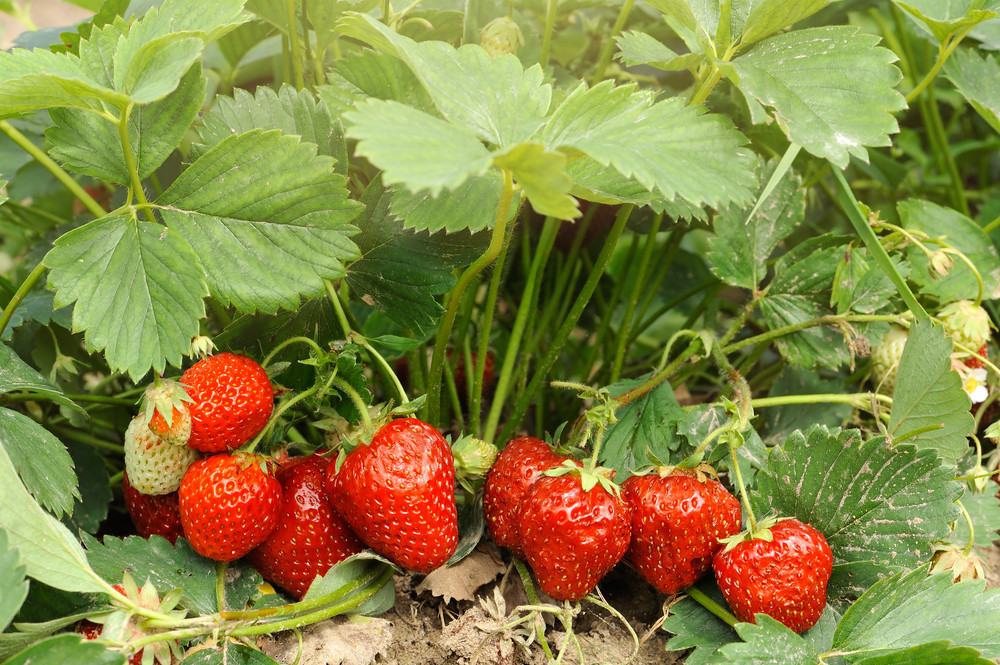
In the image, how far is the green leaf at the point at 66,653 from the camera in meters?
0.52

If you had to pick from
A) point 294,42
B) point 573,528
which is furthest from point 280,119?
point 573,528

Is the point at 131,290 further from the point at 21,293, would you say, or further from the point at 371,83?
the point at 371,83

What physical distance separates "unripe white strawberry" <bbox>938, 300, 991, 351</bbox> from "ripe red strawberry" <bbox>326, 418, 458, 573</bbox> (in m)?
0.61

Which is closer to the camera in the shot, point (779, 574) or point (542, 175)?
point (542, 175)

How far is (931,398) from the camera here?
0.74 metres

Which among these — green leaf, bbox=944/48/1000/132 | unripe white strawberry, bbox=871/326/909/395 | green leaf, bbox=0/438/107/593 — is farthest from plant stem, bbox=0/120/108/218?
green leaf, bbox=944/48/1000/132

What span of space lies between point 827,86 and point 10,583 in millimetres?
784

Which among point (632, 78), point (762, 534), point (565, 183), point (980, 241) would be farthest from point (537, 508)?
point (980, 241)

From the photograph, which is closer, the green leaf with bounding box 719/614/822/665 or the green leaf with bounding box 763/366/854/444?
the green leaf with bounding box 719/614/822/665

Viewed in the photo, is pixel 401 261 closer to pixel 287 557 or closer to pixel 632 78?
pixel 287 557

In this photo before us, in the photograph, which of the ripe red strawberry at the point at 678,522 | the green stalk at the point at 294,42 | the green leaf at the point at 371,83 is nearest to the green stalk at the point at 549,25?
the green leaf at the point at 371,83

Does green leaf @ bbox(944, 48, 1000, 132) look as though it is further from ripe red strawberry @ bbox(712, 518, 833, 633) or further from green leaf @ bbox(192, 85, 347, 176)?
green leaf @ bbox(192, 85, 347, 176)

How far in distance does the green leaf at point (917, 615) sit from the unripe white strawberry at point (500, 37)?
67cm

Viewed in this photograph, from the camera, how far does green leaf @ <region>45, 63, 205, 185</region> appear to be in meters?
0.71
